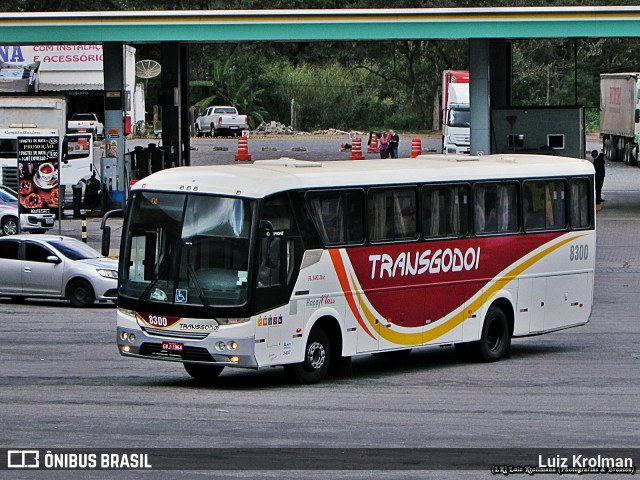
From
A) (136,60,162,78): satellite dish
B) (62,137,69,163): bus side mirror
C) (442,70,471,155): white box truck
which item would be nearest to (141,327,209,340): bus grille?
(62,137,69,163): bus side mirror

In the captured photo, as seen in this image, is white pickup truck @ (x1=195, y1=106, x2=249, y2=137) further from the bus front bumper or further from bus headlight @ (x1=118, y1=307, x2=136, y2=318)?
the bus front bumper

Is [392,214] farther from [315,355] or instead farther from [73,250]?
[73,250]

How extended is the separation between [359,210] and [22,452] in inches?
282

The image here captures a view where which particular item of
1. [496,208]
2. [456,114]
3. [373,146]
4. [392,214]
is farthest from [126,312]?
[373,146]

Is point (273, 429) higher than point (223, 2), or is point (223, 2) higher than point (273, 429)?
point (223, 2)

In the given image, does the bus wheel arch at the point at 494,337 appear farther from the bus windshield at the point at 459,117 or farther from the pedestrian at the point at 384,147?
the bus windshield at the point at 459,117

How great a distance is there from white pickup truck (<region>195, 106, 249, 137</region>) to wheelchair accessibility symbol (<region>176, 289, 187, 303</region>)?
5915 cm

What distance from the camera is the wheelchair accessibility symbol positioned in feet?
52.9

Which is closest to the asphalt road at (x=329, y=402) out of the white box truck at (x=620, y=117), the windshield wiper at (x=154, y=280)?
the windshield wiper at (x=154, y=280)

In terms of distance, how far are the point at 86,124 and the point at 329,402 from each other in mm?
51344

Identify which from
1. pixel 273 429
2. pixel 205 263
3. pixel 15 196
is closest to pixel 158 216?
pixel 205 263

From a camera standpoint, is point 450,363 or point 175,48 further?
point 175,48

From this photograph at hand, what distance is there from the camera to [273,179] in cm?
1658

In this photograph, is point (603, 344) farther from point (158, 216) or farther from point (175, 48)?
point (175, 48)
